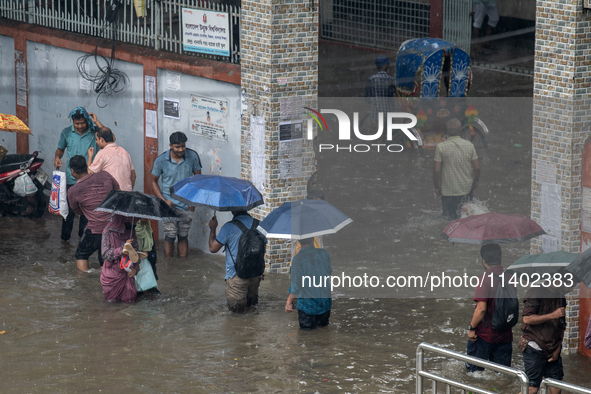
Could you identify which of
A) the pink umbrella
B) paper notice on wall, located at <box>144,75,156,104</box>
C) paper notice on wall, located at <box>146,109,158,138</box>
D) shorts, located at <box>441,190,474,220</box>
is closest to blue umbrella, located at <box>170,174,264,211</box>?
the pink umbrella

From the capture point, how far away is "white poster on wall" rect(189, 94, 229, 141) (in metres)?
11.2

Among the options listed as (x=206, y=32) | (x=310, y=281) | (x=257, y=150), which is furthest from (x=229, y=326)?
(x=206, y=32)

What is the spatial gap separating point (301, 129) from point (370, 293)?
2.13m

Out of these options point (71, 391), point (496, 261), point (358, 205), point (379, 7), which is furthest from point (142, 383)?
point (379, 7)

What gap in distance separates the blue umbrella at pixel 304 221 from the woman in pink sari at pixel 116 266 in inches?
71.1

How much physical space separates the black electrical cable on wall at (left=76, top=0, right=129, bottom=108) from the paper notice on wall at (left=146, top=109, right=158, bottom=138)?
0.67m

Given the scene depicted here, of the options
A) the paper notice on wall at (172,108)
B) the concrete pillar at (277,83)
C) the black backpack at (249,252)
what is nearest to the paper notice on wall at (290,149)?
the concrete pillar at (277,83)

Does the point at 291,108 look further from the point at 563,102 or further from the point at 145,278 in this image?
the point at 563,102

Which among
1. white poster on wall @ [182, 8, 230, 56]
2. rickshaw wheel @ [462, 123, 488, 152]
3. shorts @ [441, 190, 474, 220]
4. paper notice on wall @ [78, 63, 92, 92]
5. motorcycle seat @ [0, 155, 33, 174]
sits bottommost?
shorts @ [441, 190, 474, 220]

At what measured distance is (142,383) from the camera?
7.62 metres

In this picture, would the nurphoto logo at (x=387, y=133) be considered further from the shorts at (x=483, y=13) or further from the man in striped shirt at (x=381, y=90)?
the shorts at (x=483, y=13)

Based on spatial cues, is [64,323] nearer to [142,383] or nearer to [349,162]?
[142,383]

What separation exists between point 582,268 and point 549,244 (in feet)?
5.80

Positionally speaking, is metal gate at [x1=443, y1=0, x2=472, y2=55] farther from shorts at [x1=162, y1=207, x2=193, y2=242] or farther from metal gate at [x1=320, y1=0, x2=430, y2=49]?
shorts at [x1=162, y1=207, x2=193, y2=242]
